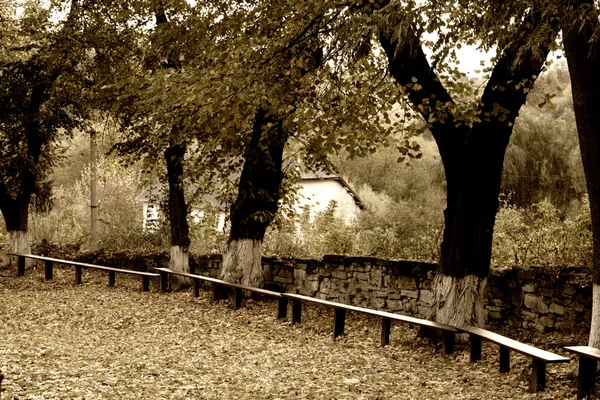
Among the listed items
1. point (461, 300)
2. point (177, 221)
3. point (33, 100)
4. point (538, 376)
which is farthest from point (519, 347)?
point (33, 100)

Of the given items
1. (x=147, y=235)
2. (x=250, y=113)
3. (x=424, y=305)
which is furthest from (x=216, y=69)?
(x=147, y=235)

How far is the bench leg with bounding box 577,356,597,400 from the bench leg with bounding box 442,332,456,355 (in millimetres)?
2288

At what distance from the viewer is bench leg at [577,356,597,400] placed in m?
6.27

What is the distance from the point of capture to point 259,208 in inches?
512

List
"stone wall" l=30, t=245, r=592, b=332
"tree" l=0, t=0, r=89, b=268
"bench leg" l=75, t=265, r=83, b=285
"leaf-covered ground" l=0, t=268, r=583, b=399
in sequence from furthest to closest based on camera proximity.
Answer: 1. "bench leg" l=75, t=265, r=83, b=285
2. "tree" l=0, t=0, r=89, b=268
3. "stone wall" l=30, t=245, r=592, b=332
4. "leaf-covered ground" l=0, t=268, r=583, b=399

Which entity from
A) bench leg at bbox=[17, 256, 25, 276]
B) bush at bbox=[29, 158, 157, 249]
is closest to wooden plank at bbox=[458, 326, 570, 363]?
bush at bbox=[29, 158, 157, 249]

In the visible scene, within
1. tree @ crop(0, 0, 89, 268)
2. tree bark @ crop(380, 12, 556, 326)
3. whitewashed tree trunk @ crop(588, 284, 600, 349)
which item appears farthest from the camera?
tree @ crop(0, 0, 89, 268)

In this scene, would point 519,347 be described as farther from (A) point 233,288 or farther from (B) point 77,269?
(B) point 77,269

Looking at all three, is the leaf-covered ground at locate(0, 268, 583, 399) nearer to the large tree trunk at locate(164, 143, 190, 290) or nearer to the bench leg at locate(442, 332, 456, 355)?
the bench leg at locate(442, 332, 456, 355)

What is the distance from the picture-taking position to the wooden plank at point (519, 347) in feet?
21.0

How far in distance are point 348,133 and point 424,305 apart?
11.5ft

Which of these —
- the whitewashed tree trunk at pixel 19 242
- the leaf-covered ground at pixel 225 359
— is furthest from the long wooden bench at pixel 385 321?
the whitewashed tree trunk at pixel 19 242

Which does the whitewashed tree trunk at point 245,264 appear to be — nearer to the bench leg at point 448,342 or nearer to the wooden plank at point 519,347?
the bench leg at point 448,342

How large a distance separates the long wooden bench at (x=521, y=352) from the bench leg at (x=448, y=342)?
42 cm
